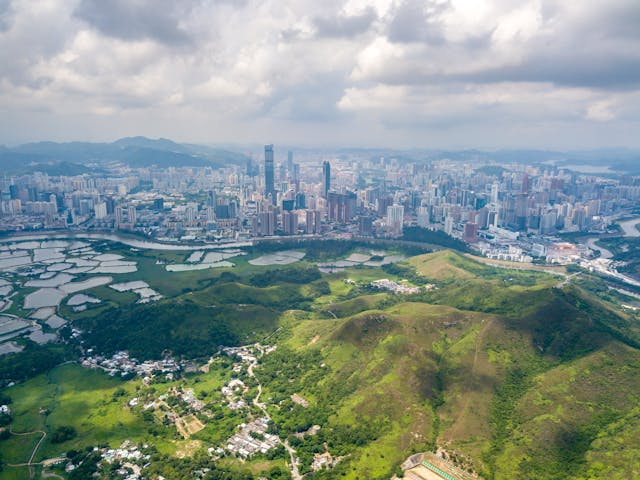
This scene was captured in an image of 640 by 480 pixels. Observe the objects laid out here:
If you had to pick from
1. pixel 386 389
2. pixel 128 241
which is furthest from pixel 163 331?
pixel 128 241

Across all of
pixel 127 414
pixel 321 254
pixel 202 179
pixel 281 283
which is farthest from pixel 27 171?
pixel 127 414

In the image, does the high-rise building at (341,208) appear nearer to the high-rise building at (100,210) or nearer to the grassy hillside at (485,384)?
the high-rise building at (100,210)

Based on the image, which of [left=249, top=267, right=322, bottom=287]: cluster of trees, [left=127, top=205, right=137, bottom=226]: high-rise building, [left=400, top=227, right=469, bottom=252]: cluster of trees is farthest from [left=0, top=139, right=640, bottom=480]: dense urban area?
[left=127, top=205, right=137, bottom=226]: high-rise building

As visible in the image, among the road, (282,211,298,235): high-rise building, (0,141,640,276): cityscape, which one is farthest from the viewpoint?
(282,211,298,235): high-rise building

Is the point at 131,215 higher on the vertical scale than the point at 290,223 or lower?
higher

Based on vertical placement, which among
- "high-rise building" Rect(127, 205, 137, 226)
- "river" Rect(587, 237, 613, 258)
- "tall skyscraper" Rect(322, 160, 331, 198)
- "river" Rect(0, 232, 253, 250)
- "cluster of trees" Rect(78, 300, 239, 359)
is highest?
"tall skyscraper" Rect(322, 160, 331, 198)

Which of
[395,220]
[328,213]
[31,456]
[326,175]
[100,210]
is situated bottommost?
[31,456]

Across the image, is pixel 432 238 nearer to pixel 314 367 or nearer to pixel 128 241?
pixel 128 241

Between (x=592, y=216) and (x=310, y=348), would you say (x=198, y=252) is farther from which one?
(x=592, y=216)

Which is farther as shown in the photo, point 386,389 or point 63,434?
point 386,389

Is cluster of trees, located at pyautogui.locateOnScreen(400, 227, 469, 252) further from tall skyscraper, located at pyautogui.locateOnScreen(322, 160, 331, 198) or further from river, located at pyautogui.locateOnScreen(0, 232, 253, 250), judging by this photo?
tall skyscraper, located at pyautogui.locateOnScreen(322, 160, 331, 198)

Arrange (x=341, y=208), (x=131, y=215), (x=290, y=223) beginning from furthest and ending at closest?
1. (x=341, y=208)
2. (x=131, y=215)
3. (x=290, y=223)
